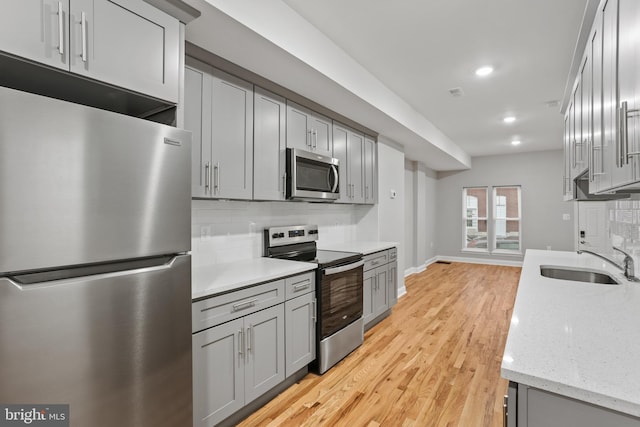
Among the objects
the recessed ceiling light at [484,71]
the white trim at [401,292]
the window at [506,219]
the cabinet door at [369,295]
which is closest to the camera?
the recessed ceiling light at [484,71]

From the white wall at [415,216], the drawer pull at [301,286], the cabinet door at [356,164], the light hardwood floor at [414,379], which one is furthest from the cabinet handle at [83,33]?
the white wall at [415,216]

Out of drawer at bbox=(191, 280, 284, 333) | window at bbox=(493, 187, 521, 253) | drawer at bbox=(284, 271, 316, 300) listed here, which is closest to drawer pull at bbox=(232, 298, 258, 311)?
drawer at bbox=(191, 280, 284, 333)

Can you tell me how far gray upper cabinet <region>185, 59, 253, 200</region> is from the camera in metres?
2.04

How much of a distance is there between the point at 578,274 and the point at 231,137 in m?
2.88

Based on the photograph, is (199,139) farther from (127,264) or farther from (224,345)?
(224,345)

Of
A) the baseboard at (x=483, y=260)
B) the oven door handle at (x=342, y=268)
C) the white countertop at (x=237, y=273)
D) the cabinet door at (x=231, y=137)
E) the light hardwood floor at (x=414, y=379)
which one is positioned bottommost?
the light hardwood floor at (x=414, y=379)

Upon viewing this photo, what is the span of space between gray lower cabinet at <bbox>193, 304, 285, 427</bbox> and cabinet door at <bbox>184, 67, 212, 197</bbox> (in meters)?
0.89

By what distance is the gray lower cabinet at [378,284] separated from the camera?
11.3 ft

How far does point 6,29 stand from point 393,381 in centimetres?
292

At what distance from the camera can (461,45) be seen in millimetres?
2609

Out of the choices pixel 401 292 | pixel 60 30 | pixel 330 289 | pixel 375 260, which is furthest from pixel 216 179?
pixel 401 292

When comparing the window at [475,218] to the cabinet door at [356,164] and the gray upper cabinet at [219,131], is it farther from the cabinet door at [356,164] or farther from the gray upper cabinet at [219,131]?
the gray upper cabinet at [219,131]

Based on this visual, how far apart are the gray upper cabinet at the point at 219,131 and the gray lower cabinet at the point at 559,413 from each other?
191 centimetres

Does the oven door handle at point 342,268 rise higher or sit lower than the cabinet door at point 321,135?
lower
